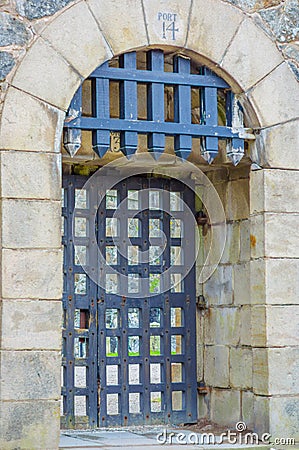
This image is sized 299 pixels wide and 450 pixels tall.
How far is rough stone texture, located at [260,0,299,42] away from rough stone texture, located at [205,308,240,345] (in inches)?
70.8

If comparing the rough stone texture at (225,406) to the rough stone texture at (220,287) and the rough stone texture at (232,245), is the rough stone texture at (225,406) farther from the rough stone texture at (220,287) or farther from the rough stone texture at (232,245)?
the rough stone texture at (232,245)

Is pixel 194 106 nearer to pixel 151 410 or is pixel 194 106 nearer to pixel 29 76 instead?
pixel 29 76

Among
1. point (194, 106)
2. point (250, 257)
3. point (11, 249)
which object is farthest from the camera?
point (194, 106)

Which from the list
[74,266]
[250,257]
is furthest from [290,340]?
[74,266]

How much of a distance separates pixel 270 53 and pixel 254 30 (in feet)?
0.55

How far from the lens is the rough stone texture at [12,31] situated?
5383 millimetres

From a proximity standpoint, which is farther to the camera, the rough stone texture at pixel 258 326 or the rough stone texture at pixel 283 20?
the rough stone texture at pixel 283 20

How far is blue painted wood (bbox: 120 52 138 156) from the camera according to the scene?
18.6 feet

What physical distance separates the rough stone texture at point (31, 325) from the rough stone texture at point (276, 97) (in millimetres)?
1700

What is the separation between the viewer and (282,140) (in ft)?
19.7

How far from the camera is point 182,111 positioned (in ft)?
19.2

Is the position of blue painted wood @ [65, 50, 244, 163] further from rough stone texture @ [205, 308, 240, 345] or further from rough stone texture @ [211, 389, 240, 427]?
rough stone texture @ [211, 389, 240, 427]

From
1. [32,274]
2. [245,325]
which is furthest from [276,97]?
[32,274]

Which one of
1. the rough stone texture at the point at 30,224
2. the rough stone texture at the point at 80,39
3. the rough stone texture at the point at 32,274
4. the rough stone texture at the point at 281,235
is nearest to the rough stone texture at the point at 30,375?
the rough stone texture at the point at 32,274
